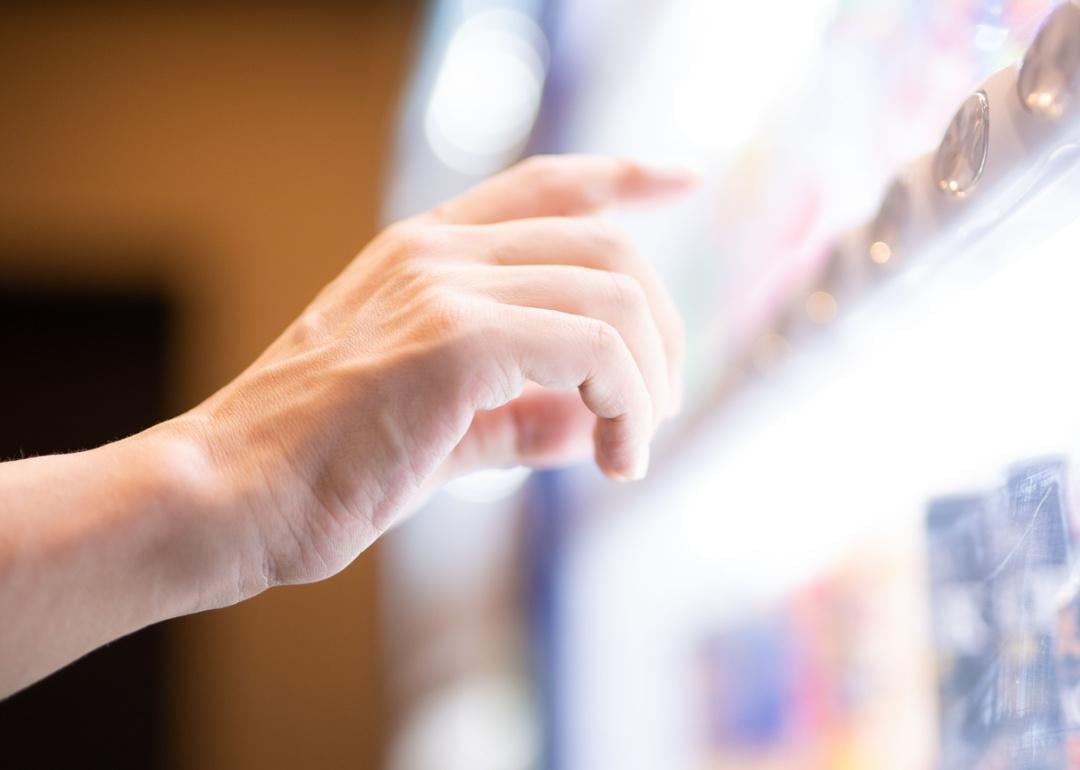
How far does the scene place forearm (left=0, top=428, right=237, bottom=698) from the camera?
1.56 feet

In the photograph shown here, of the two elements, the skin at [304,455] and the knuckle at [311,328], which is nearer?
the skin at [304,455]

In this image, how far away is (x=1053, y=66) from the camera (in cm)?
38

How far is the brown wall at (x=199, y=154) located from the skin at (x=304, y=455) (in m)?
2.41

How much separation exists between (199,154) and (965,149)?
284 centimetres

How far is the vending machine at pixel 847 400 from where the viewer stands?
18.0 inches

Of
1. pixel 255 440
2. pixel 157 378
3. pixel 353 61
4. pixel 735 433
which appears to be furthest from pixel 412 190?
pixel 255 440

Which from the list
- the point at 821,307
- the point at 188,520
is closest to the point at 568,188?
the point at 821,307

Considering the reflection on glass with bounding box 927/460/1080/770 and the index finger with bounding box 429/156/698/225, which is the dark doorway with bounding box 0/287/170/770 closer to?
the index finger with bounding box 429/156/698/225

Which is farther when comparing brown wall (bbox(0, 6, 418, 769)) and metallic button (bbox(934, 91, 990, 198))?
brown wall (bbox(0, 6, 418, 769))

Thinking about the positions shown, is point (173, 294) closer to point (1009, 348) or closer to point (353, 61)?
point (353, 61)

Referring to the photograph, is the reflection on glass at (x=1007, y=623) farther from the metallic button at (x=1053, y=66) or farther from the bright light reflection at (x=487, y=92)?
the bright light reflection at (x=487, y=92)

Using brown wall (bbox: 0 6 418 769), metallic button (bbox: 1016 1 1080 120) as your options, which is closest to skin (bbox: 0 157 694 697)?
metallic button (bbox: 1016 1 1080 120)

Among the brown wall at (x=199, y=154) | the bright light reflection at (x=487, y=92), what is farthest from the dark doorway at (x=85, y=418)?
the bright light reflection at (x=487, y=92)

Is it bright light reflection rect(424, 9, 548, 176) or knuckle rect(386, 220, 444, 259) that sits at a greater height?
bright light reflection rect(424, 9, 548, 176)
